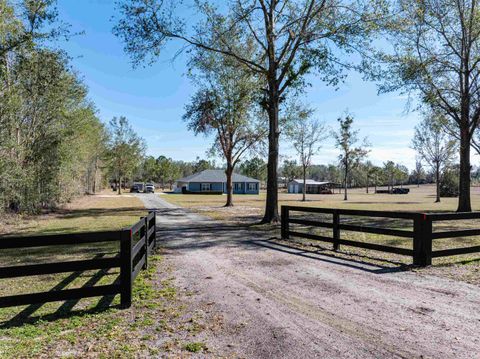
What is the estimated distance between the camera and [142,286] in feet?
19.4

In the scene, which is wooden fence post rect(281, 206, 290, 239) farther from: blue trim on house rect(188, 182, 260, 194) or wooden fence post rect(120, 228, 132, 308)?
blue trim on house rect(188, 182, 260, 194)

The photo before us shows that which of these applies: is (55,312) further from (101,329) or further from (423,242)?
(423,242)

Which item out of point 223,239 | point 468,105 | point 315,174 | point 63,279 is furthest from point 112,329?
point 315,174

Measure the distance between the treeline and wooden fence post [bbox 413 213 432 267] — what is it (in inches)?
546

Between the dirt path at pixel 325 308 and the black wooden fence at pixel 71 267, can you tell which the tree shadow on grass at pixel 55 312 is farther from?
the dirt path at pixel 325 308

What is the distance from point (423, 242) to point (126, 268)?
20.1ft

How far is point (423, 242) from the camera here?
735 cm

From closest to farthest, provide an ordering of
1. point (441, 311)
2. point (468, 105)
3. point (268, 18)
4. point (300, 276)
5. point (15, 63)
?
point (441, 311), point (300, 276), point (15, 63), point (268, 18), point (468, 105)

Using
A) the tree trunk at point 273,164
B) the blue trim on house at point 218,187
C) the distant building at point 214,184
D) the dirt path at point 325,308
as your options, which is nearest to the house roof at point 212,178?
the distant building at point 214,184

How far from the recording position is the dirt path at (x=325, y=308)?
3639 millimetres

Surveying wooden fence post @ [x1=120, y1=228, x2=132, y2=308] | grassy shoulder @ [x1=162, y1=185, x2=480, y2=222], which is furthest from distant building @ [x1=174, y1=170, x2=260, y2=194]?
wooden fence post @ [x1=120, y1=228, x2=132, y2=308]

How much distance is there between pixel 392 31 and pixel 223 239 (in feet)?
39.4

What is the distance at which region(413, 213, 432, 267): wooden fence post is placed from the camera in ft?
24.0

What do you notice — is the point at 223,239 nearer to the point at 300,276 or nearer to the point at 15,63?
the point at 300,276
